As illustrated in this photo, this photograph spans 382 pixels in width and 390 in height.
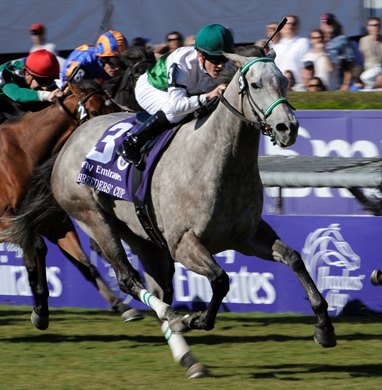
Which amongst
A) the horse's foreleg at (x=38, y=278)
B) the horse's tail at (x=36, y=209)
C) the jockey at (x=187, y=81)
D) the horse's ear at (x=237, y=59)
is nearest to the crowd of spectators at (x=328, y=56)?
the horse's tail at (x=36, y=209)

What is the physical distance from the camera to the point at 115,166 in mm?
7656

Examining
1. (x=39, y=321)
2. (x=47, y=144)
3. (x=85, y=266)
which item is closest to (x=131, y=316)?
(x=85, y=266)

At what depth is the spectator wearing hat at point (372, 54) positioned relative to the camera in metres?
12.2

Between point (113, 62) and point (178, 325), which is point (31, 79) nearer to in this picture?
point (113, 62)

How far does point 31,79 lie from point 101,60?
2.50 ft

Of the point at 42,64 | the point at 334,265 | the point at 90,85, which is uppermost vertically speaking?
the point at 42,64

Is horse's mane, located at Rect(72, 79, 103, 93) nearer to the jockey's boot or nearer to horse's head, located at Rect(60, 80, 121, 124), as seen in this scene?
horse's head, located at Rect(60, 80, 121, 124)

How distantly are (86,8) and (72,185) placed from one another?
23.3 feet

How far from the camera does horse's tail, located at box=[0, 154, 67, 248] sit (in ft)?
28.0

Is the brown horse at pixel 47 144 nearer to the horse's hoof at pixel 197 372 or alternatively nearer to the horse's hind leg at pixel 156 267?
the horse's hind leg at pixel 156 267

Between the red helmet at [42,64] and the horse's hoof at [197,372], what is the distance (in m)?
3.26

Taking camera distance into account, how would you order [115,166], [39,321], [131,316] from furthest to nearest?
[131,316] < [39,321] < [115,166]

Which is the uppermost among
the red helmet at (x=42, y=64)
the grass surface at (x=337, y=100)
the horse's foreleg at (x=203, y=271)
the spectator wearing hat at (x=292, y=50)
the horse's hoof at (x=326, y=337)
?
the red helmet at (x=42, y=64)

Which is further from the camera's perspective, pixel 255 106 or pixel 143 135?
pixel 143 135
